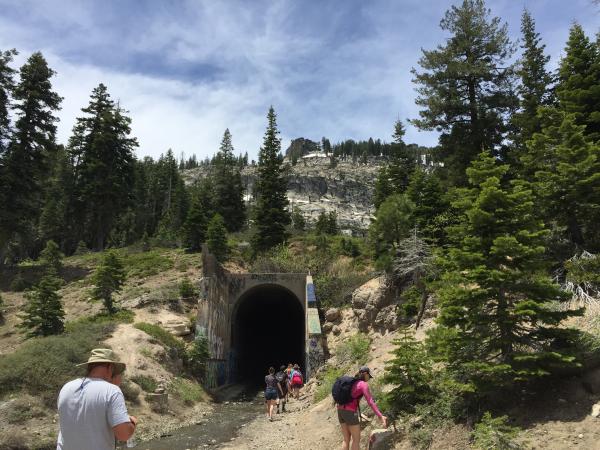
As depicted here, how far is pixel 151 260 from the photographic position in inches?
1531

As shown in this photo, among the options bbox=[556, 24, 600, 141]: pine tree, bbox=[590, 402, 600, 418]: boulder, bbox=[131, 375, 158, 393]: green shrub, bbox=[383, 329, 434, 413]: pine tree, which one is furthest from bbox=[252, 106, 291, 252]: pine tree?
bbox=[590, 402, 600, 418]: boulder

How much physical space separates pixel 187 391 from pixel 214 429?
4.48 meters

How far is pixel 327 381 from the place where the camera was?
717 inches

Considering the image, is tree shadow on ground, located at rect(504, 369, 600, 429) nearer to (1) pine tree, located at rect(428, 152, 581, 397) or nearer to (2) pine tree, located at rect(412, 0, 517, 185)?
(1) pine tree, located at rect(428, 152, 581, 397)

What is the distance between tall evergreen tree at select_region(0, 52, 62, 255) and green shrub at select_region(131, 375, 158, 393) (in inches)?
924

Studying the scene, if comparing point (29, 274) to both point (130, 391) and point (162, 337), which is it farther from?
point (130, 391)

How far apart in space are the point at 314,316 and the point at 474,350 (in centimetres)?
1689

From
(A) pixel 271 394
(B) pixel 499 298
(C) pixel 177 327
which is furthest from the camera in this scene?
(C) pixel 177 327

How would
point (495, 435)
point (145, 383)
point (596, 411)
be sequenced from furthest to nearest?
1. point (145, 383)
2. point (596, 411)
3. point (495, 435)

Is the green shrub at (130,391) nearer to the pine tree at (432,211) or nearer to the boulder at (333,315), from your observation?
the boulder at (333,315)

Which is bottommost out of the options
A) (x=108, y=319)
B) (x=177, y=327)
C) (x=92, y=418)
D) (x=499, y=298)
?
(x=177, y=327)

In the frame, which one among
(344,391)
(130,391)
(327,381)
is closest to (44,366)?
(130,391)

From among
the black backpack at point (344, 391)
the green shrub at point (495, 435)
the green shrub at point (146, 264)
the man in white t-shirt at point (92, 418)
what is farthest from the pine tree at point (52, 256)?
the man in white t-shirt at point (92, 418)

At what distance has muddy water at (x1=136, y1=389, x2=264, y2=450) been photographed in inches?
504
